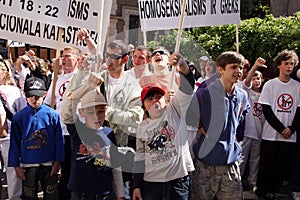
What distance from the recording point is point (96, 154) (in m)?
3.66

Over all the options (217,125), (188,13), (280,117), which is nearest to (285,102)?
(280,117)

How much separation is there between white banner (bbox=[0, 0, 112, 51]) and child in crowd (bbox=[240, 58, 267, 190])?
1.90m

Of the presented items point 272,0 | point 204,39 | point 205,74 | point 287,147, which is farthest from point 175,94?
point 272,0

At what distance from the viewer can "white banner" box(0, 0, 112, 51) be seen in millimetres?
4770

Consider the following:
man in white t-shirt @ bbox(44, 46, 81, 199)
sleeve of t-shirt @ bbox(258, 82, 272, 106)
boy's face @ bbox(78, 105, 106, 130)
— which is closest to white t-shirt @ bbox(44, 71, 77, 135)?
man in white t-shirt @ bbox(44, 46, 81, 199)

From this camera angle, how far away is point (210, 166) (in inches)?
148

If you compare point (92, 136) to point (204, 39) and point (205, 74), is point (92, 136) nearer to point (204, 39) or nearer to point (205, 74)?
point (205, 74)

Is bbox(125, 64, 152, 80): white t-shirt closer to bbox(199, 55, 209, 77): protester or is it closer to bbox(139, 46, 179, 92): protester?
bbox(139, 46, 179, 92): protester

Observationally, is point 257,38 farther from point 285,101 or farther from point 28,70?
point 28,70

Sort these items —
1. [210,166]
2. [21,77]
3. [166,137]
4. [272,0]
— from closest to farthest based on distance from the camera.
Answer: [166,137], [210,166], [21,77], [272,0]

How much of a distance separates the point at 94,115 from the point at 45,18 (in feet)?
5.28

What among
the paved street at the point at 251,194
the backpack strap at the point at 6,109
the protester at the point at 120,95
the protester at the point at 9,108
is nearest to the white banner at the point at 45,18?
the protester at the point at 9,108

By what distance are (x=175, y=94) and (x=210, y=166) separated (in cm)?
68

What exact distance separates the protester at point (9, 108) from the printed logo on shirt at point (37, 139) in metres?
0.54
